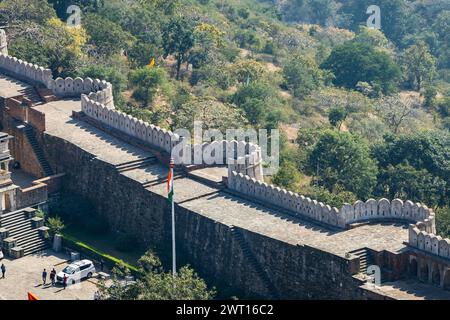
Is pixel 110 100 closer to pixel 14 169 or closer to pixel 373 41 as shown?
pixel 14 169

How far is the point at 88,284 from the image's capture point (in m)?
56.7

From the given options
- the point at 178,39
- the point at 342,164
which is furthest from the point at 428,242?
the point at 178,39

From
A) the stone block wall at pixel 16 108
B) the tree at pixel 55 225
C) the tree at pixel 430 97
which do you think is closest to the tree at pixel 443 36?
the tree at pixel 430 97

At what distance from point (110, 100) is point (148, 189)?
11434 mm

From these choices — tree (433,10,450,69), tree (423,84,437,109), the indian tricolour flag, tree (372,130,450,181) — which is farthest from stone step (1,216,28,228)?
tree (433,10,450,69)

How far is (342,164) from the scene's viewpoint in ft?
234

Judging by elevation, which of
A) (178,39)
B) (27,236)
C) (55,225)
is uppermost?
(178,39)

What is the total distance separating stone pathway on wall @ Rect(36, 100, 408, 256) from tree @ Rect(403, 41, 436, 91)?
48005 mm

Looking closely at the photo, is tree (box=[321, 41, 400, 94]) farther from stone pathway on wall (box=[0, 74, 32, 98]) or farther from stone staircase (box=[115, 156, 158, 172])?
stone staircase (box=[115, 156, 158, 172])

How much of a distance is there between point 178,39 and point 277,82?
34.5 feet

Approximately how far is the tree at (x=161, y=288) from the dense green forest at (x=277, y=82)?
44.3 feet

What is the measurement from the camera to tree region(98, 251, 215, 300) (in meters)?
51.2

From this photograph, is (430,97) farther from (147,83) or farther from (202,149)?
(202,149)

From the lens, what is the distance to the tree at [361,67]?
103938 millimetres
